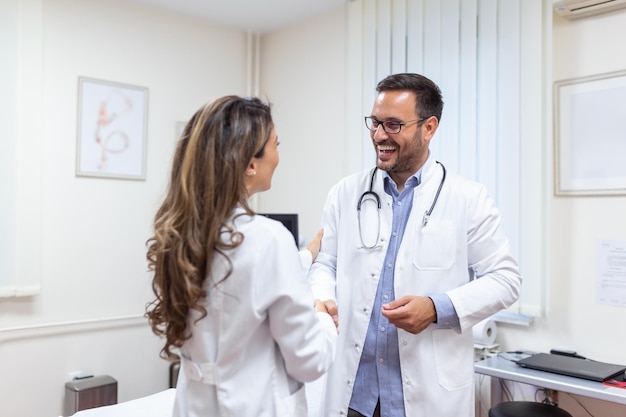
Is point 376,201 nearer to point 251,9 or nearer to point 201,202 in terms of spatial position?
point 201,202

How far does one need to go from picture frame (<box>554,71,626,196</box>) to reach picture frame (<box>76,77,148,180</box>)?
232cm

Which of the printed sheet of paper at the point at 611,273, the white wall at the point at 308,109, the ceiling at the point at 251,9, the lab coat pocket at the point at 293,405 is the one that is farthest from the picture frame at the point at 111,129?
the printed sheet of paper at the point at 611,273

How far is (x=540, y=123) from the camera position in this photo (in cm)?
244

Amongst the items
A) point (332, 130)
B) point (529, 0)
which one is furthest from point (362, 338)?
point (332, 130)

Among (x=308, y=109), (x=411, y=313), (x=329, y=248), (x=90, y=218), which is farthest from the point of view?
(x=308, y=109)

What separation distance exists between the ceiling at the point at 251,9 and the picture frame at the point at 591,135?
5.07 ft

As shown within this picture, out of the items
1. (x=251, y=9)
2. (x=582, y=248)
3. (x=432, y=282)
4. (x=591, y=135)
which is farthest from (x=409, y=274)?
(x=251, y=9)

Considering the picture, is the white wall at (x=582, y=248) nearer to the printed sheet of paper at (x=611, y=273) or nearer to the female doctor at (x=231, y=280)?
the printed sheet of paper at (x=611, y=273)

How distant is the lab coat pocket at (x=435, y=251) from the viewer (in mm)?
1642

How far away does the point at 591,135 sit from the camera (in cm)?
236

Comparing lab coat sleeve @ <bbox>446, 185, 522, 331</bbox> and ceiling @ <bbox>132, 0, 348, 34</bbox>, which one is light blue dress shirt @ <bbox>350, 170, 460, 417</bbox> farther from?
ceiling @ <bbox>132, 0, 348, 34</bbox>

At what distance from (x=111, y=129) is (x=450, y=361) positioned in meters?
2.46

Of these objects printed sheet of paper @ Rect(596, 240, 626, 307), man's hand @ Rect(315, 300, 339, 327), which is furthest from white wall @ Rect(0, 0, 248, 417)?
printed sheet of paper @ Rect(596, 240, 626, 307)

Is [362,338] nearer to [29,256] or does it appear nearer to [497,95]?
[497,95]
